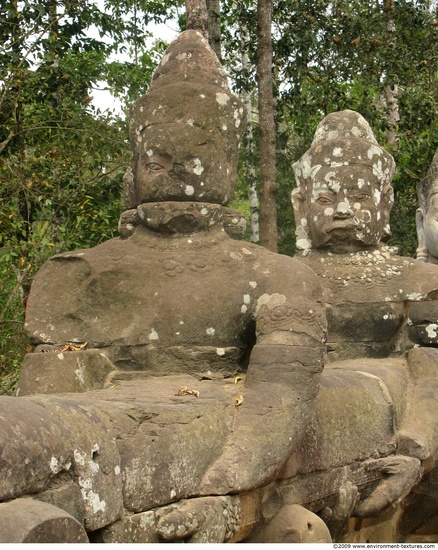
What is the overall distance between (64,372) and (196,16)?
20.5 ft

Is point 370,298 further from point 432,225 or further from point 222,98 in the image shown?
point 432,225

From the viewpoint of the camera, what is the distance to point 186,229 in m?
5.12

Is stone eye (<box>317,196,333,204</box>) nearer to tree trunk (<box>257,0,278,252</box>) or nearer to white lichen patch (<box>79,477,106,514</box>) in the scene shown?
white lichen patch (<box>79,477,106,514</box>)

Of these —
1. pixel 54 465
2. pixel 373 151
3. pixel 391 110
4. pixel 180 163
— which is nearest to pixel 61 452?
pixel 54 465

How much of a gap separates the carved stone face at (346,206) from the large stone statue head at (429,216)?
2.20m

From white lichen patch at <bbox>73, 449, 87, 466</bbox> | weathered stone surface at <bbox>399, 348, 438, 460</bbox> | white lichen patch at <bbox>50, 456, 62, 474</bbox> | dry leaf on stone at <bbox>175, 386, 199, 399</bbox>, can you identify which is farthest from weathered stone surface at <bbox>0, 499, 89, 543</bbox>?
weathered stone surface at <bbox>399, 348, 438, 460</bbox>

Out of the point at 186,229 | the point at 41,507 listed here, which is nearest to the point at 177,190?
the point at 186,229

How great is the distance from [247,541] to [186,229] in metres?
1.61

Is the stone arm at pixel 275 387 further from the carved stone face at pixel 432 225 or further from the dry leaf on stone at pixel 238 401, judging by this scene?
the carved stone face at pixel 432 225

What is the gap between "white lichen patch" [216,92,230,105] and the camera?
5.24 metres

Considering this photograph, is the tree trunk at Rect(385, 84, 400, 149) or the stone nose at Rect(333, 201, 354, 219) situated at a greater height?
the tree trunk at Rect(385, 84, 400, 149)

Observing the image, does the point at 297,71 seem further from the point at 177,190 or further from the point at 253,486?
the point at 253,486

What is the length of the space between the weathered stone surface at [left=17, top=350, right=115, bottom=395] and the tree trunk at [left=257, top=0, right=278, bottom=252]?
22.1 ft

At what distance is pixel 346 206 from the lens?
6.69 meters
